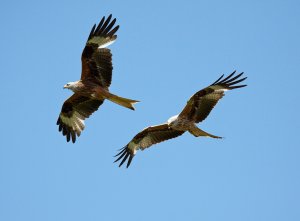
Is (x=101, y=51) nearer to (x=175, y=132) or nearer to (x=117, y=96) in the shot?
(x=117, y=96)

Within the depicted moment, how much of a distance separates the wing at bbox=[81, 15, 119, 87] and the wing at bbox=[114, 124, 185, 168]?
1.46 meters

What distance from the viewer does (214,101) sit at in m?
11.3

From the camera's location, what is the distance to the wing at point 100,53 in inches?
472

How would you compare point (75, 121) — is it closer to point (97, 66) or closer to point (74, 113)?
point (74, 113)

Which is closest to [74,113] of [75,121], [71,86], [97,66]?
[75,121]

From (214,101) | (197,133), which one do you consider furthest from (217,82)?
(197,133)

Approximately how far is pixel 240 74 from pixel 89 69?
3.04 meters

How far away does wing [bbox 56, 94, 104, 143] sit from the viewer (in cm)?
1297

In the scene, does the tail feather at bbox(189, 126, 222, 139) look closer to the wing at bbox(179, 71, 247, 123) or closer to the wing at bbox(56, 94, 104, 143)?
the wing at bbox(179, 71, 247, 123)

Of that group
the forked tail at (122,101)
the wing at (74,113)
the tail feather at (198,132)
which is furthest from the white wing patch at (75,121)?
the tail feather at (198,132)

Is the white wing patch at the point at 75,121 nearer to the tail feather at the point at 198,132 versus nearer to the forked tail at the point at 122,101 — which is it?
the forked tail at the point at 122,101

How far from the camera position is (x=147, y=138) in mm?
12938

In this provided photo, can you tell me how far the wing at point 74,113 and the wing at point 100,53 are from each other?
984 mm

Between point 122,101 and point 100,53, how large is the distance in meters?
1.11
